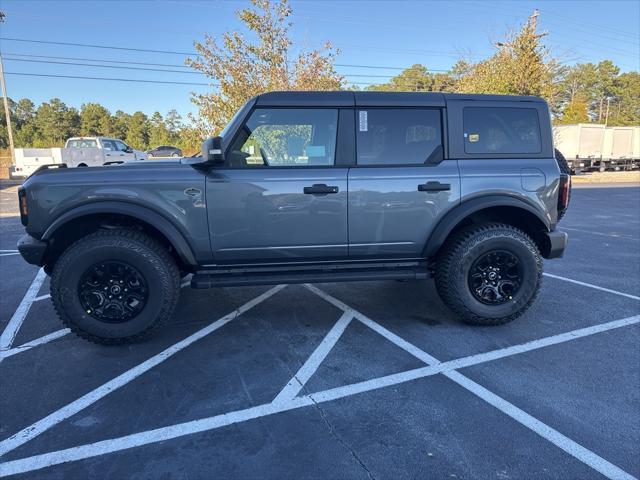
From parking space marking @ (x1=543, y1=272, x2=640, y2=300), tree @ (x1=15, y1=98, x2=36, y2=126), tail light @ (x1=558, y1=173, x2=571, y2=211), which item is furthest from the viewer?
tree @ (x1=15, y1=98, x2=36, y2=126)

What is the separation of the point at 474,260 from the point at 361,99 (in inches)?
70.4

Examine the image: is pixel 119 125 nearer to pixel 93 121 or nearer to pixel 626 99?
pixel 93 121

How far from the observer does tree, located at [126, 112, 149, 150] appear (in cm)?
5788

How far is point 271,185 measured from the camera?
3479 mm

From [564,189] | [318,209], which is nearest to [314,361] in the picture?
[318,209]

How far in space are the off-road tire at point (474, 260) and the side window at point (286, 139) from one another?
1431mm

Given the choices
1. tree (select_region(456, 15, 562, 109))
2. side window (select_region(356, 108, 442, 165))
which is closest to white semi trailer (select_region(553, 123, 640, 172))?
tree (select_region(456, 15, 562, 109))

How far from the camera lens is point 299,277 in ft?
12.0

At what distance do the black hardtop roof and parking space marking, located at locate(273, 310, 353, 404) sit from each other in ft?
6.65

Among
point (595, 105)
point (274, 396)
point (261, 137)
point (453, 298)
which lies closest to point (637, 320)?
point (453, 298)

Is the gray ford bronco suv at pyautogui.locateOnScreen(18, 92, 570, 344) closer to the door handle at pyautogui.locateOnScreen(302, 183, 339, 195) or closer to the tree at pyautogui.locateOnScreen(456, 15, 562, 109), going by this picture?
the door handle at pyautogui.locateOnScreen(302, 183, 339, 195)

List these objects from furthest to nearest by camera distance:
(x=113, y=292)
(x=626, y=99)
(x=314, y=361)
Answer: (x=626, y=99) → (x=113, y=292) → (x=314, y=361)

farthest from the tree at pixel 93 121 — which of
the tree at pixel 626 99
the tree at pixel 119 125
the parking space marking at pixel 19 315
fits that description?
the tree at pixel 626 99

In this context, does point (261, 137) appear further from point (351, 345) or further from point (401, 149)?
point (351, 345)
